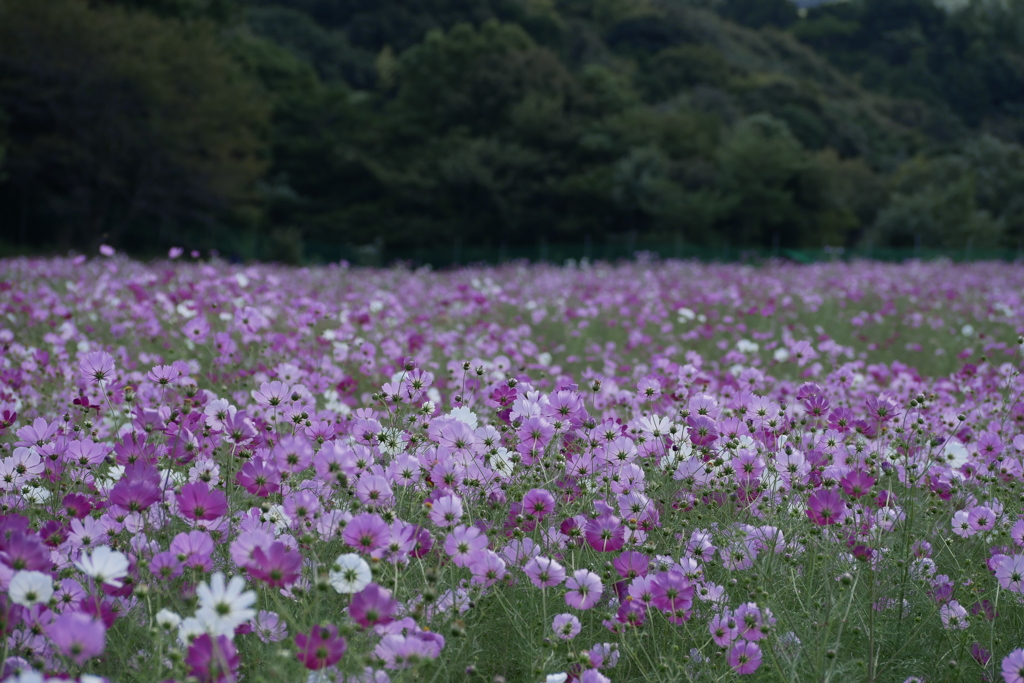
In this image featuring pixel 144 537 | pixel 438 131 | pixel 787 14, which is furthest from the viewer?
pixel 787 14

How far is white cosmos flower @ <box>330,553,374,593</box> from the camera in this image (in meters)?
1.29

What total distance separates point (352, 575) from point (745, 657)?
70cm

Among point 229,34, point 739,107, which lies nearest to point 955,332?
point 229,34

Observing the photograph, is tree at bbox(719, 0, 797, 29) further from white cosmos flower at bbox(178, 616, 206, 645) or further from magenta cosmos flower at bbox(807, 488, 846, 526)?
white cosmos flower at bbox(178, 616, 206, 645)

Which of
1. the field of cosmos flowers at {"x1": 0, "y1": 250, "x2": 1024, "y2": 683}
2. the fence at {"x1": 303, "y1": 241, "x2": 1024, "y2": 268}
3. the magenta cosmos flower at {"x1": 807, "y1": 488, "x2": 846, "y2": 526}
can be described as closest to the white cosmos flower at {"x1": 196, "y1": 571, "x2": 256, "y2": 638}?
the field of cosmos flowers at {"x1": 0, "y1": 250, "x2": 1024, "y2": 683}

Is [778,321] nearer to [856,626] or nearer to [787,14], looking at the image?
[856,626]

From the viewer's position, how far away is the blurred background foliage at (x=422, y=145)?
22031 mm

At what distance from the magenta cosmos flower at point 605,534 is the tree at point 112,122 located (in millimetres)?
21672

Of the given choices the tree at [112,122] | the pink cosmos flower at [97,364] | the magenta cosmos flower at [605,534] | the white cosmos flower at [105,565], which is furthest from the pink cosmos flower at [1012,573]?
the tree at [112,122]

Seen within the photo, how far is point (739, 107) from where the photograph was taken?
134 feet

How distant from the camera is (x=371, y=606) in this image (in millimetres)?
1215

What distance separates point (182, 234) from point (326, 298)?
805 inches

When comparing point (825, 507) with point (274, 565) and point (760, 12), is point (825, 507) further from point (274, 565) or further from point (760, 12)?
point (760, 12)

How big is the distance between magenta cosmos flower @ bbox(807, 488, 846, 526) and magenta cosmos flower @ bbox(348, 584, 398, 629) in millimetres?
893
